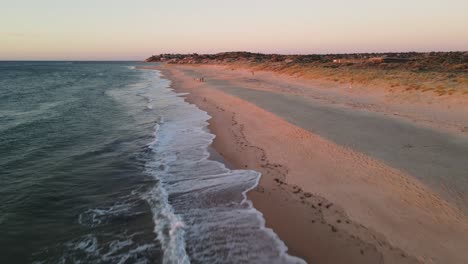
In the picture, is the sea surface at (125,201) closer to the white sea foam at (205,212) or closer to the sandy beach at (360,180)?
the white sea foam at (205,212)

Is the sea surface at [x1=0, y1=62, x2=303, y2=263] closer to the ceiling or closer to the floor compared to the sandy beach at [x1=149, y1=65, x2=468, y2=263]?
closer to the floor

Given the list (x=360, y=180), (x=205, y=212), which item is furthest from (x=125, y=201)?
(x=360, y=180)

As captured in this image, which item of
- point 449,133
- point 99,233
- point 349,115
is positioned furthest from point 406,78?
point 99,233

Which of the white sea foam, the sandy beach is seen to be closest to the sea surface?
the white sea foam

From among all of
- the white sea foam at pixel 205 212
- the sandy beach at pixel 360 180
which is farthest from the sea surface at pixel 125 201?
the sandy beach at pixel 360 180

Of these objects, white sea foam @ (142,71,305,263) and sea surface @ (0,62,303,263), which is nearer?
white sea foam @ (142,71,305,263)

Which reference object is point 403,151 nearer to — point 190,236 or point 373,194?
point 373,194

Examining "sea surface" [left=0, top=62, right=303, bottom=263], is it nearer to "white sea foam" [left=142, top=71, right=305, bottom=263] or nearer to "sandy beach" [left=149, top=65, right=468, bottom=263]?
"white sea foam" [left=142, top=71, right=305, bottom=263]
